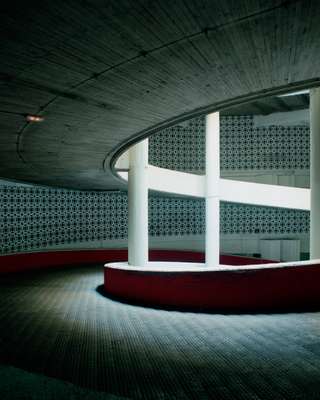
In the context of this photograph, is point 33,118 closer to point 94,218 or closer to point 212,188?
point 212,188

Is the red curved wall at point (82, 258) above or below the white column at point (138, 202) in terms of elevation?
below

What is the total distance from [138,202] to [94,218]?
7.28 metres

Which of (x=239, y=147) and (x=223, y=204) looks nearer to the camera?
(x=223, y=204)

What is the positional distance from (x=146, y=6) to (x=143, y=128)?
3.33 meters

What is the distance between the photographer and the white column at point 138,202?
9.16 meters

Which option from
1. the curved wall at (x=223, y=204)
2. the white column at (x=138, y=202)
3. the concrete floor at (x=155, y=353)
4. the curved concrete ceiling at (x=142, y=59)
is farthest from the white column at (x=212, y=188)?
the curved concrete ceiling at (x=142, y=59)

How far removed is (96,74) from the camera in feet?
12.6

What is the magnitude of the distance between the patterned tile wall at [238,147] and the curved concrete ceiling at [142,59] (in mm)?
11219

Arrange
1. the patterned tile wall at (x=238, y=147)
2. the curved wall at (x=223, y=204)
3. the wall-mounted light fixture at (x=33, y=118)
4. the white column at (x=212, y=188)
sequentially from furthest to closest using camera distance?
the patterned tile wall at (x=238, y=147), the curved wall at (x=223, y=204), the white column at (x=212, y=188), the wall-mounted light fixture at (x=33, y=118)

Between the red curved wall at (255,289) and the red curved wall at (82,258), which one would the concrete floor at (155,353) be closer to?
the red curved wall at (255,289)

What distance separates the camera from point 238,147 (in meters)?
17.3

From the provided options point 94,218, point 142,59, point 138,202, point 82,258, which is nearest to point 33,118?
point 142,59

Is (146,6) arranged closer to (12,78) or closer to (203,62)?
(203,62)

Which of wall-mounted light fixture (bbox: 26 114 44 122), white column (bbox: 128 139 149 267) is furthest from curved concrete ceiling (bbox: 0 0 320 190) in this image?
white column (bbox: 128 139 149 267)
